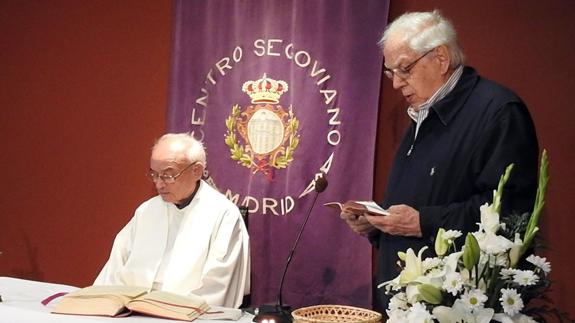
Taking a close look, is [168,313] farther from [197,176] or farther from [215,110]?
[215,110]

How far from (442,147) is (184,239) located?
4.41ft

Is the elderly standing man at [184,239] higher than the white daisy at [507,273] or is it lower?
lower

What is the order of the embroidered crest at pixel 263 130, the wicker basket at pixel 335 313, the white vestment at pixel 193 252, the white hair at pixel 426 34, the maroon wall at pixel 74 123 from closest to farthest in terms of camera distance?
1. the wicker basket at pixel 335 313
2. the white hair at pixel 426 34
3. the white vestment at pixel 193 252
4. the embroidered crest at pixel 263 130
5. the maroon wall at pixel 74 123

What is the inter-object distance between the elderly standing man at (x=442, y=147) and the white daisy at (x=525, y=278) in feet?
2.87

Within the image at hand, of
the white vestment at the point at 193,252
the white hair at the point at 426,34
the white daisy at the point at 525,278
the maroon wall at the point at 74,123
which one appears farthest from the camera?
the maroon wall at the point at 74,123

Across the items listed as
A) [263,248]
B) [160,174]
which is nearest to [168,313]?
[160,174]

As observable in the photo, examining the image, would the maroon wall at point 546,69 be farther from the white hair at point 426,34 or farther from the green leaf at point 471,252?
the green leaf at point 471,252

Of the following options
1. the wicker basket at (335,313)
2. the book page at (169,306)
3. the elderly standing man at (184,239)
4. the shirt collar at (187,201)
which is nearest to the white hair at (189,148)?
the elderly standing man at (184,239)

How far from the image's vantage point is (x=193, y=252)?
323cm

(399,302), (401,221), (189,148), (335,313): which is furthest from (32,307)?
(399,302)

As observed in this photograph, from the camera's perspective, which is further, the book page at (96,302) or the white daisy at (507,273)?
the book page at (96,302)

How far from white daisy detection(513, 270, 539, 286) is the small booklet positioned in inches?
47.4

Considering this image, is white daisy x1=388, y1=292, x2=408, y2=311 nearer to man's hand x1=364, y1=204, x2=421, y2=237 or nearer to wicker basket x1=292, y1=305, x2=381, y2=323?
wicker basket x1=292, y1=305, x2=381, y2=323

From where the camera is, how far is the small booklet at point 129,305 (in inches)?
91.4
